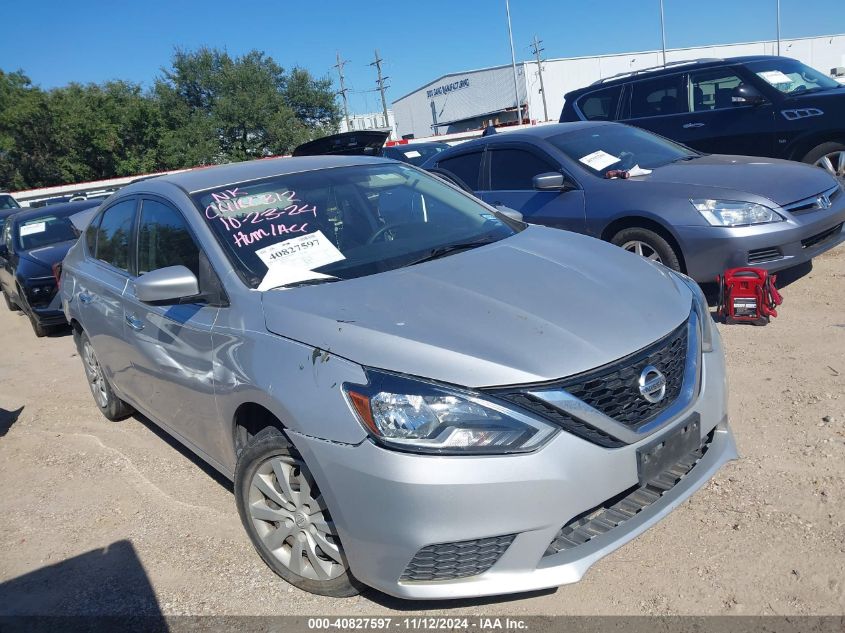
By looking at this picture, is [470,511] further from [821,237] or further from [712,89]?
[712,89]

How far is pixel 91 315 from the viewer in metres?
4.34

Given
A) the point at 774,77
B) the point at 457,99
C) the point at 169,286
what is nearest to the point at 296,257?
the point at 169,286

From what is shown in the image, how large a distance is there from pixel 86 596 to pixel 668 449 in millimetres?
2470

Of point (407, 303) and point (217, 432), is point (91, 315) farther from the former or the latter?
point (407, 303)

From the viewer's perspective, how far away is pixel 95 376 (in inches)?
195

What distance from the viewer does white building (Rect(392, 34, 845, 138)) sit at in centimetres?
6012

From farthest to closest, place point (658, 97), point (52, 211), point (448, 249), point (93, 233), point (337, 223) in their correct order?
point (52, 211), point (658, 97), point (93, 233), point (337, 223), point (448, 249)

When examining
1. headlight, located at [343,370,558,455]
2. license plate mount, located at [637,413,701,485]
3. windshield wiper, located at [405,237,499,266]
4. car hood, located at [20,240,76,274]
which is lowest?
license plate mount, located at [637,413,701,485]

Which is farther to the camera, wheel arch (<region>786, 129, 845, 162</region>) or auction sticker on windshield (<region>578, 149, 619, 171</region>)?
wheel arch (<region>786, 129, 845, 162</region>)

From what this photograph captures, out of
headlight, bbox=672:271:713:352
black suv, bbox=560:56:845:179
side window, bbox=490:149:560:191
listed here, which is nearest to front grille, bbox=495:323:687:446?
headlight, bbox=672:271:713:352

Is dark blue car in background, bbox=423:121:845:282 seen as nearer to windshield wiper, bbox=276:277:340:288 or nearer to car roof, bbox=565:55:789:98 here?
car roof, bbox=565:55:789:98

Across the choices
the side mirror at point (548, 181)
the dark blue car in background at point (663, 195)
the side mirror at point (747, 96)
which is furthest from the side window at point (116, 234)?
the side mirror at point (747, 96)

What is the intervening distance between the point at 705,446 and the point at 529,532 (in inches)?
38.0

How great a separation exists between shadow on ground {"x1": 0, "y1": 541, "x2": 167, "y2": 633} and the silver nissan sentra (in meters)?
0.56
